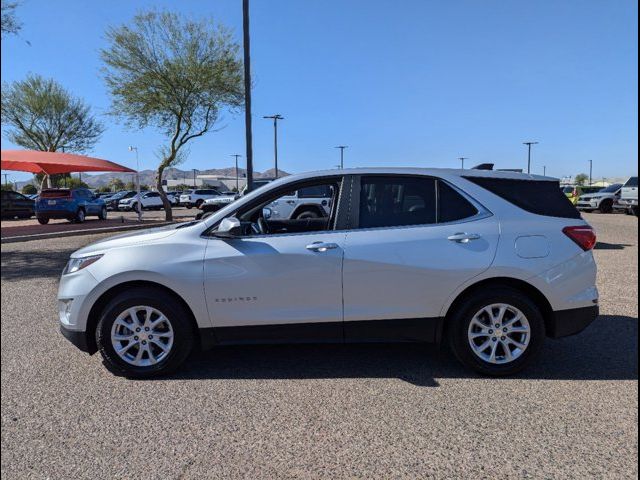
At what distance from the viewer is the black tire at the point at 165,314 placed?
3.68 meters

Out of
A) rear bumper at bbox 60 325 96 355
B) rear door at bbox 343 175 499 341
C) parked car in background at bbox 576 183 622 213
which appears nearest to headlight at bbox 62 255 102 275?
rear bumper at bbox 60 325 96 355

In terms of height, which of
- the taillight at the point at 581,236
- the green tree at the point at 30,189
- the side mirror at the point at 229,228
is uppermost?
the green tree at the point at 30,189

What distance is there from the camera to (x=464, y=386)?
Answer: 3.58m

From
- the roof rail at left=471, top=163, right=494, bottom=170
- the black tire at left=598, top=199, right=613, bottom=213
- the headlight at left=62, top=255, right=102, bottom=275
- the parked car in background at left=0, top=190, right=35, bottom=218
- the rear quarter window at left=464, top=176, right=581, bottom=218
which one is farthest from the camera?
the black tire at left=598, top=199, right=613, bottom=213

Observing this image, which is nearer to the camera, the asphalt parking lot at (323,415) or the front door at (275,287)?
the asphalt parking lot at (323,415)

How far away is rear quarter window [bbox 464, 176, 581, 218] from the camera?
391 centimetres

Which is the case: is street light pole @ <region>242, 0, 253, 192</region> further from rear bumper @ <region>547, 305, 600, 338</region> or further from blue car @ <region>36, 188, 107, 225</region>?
blue car @ <region>36, 188, 107, 225</region>

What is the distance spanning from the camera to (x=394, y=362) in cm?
406

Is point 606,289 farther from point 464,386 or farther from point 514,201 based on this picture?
point 464,386

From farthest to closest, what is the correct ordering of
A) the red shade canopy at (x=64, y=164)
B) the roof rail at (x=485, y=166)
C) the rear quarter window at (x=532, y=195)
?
the red shade canopy at (x=64, y=164)
the roof rail at (x=485, y=166)
the rear quarter window at (x=532, y=195)

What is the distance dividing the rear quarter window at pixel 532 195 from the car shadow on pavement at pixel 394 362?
1278 millimetres

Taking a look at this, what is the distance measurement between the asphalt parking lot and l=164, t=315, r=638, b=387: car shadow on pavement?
0.02 metres

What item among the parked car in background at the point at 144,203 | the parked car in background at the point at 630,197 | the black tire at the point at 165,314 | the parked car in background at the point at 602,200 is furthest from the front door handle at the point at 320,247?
the parked car in background at the point at 144,203

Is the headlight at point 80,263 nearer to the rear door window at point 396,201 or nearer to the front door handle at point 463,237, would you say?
the rear door window at point 396,201
